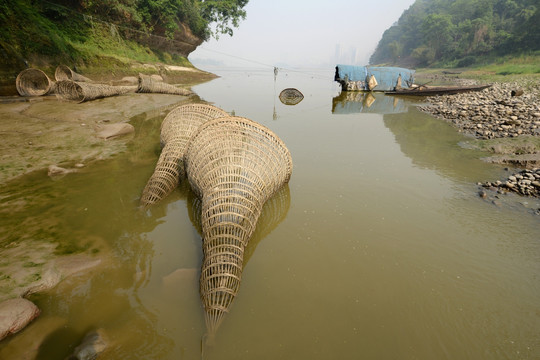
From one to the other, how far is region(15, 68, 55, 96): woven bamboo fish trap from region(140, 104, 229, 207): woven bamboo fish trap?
1075cm

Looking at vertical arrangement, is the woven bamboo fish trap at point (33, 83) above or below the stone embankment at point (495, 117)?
above

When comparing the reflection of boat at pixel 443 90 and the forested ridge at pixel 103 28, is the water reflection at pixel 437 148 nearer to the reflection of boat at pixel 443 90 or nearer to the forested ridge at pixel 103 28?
the reflection of boat at pixel 443 90

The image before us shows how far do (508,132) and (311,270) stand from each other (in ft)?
37.6

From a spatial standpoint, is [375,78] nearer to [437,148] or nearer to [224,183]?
[437,148]

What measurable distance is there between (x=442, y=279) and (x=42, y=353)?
495cm

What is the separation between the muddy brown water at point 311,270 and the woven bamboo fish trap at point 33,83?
9.97 metres

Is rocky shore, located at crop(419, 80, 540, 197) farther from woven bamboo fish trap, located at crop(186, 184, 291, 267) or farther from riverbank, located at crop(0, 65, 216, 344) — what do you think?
riverbank, located at crop(0, 65, 216, 344)

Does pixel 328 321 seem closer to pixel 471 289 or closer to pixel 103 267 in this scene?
pixel 471 289

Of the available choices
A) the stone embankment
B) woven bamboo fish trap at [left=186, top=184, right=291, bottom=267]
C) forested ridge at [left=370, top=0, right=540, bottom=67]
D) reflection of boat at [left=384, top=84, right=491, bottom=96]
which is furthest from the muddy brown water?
forested ridge at [left=370, top=0, right=540, bottom=67]

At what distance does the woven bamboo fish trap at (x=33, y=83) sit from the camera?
38.7 ft

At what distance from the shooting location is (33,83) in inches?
509

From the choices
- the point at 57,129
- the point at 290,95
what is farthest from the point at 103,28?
the point at 57,129

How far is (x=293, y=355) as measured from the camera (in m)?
2.57

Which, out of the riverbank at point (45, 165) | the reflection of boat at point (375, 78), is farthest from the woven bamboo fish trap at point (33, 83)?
the reflection of boat at point (375, 78)
